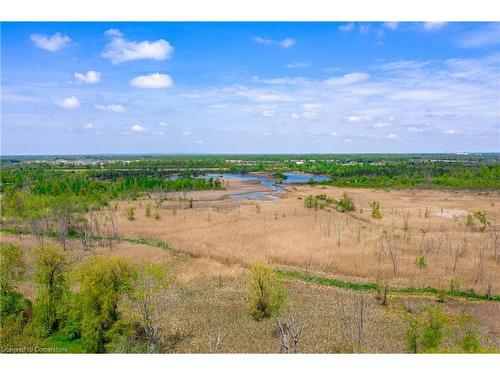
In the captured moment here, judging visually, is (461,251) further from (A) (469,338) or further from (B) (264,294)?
(B) (264,294)

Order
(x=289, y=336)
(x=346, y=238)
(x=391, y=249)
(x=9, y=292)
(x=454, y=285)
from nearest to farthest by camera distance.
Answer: (x=289, y=336) → (x=9, y=292) → (x=454, y=285) → (x=391, y=249) → (x=346, y=238)

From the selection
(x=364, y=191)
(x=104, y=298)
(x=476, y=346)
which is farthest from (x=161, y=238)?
(x=364, y=191)

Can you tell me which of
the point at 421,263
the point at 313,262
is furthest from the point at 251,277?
the point at 421,263

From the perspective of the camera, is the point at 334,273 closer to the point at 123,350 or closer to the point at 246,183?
the point at 123,350

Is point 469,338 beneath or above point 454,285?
above

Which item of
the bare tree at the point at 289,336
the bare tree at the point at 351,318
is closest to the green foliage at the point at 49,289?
the bare tree at the point at 289,336

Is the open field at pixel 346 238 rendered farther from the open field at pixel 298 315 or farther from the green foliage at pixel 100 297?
the green foliage at pixel 100 297
